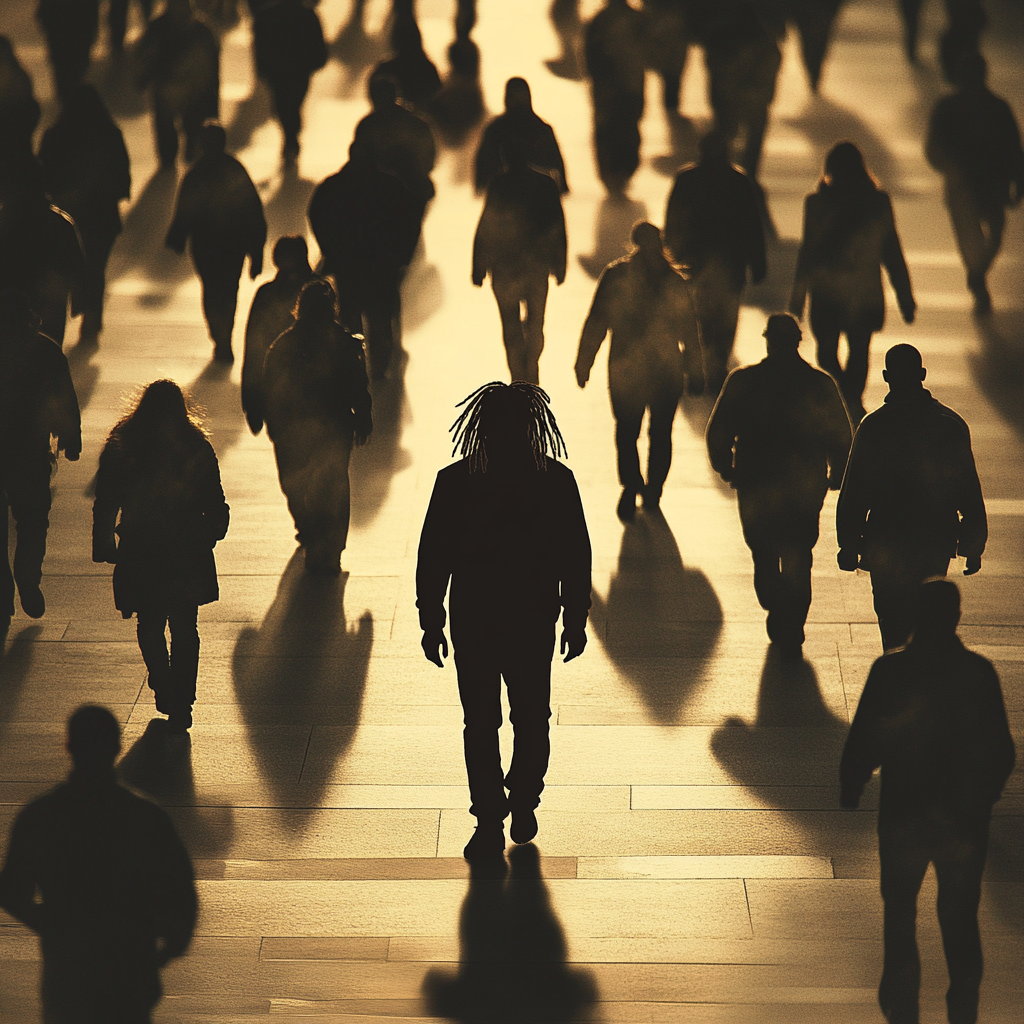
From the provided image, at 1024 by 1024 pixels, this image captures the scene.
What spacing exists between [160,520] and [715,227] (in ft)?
16.5

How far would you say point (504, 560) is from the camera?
18.6 feet

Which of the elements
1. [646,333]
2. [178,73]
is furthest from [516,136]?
[178,73]

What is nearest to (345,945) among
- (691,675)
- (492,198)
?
(691,675)

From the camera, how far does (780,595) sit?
299 inches

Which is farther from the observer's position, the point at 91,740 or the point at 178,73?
the point at 178,73

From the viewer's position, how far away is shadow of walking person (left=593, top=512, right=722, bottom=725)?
24.4 feet

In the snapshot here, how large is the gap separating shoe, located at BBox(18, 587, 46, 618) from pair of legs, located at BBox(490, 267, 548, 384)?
362 cm

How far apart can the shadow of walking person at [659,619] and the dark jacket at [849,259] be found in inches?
83.2

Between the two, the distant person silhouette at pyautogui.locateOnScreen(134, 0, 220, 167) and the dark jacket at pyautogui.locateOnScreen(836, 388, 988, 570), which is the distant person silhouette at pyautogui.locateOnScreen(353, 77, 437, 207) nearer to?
the distant person silhouette at pyautogui.locateOnScreen(134, 0, 220, 167)

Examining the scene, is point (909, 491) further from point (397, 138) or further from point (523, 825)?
point (397, 138)

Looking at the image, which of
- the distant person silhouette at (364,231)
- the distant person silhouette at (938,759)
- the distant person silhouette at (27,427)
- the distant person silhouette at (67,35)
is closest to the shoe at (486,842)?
the distant person silhouette at (938,759)

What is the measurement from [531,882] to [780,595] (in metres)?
2.27

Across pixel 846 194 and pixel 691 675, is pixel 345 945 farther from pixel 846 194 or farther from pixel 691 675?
pixel 846 194

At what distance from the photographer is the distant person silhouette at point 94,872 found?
4.32 metres
